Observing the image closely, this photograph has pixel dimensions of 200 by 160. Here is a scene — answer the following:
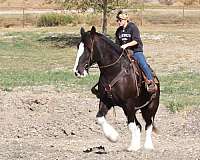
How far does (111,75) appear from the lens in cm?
1226

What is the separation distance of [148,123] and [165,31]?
1543 inches

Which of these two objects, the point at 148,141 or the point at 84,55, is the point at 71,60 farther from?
the point at 84,55

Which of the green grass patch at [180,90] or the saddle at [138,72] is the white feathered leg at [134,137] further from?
the green grass patch at [180,90]

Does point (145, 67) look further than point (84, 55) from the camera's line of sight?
Yes

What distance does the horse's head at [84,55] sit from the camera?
11.8 m

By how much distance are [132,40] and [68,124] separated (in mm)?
5486

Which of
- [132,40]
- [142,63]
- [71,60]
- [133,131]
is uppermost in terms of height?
[132,40]

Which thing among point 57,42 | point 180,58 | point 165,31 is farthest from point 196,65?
point 165,31

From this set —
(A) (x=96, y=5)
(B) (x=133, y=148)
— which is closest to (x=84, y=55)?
(B) (x=133, y=148)

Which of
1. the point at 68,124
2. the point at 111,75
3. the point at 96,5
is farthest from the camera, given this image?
the point at 96,5

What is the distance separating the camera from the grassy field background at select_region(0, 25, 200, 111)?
23484 mm

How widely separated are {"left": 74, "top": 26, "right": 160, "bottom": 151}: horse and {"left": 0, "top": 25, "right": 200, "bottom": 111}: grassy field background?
22.1ft

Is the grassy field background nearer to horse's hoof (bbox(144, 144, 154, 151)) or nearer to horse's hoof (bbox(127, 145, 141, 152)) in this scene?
horse's hoof (bbox(144, 144, 154, 151))

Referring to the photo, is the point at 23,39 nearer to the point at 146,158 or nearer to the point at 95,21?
the point at 95,21
